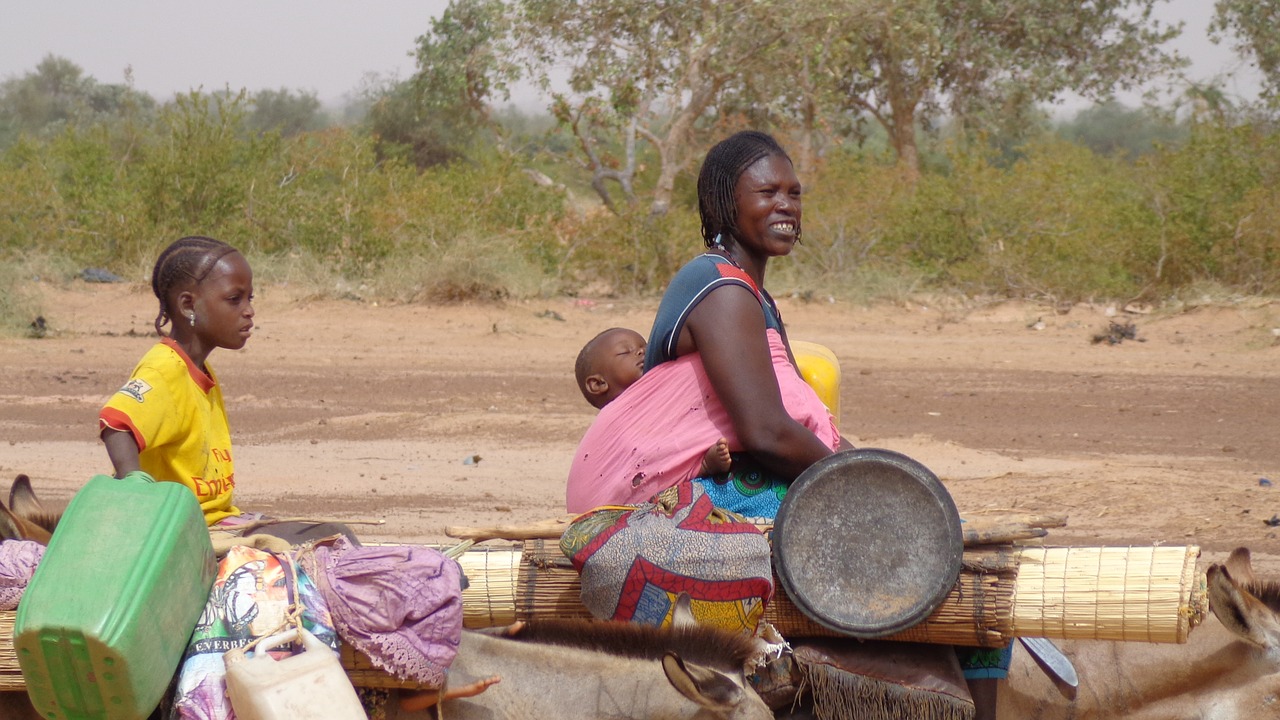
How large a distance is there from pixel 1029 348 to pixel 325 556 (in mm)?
11696

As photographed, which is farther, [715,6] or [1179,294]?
[715,6]

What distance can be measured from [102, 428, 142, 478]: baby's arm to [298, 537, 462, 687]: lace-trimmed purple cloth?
87 cm

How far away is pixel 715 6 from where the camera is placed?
1883cm

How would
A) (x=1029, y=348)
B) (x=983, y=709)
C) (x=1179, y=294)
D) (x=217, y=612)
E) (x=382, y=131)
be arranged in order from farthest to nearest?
(x=382, y=131)
(x=1179, y=294)
(x=1029, y=348)
(x=983, y=709)
(x=217, y=612)

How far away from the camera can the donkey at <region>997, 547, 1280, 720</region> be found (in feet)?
8.53

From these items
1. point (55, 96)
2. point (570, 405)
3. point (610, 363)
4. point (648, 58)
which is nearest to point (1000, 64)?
point (648, 58)

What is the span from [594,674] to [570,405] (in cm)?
790

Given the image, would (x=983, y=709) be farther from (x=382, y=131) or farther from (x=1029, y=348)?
(x=382, y=131)

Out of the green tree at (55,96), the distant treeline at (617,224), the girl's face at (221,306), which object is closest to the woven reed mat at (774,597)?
the girl's face at (221,306)

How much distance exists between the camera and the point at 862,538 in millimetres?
2545

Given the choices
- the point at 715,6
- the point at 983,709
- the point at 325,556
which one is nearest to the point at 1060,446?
the point at 983,709

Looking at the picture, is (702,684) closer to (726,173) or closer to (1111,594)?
(1111,594)

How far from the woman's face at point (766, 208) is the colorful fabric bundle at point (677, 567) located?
2.42 ft

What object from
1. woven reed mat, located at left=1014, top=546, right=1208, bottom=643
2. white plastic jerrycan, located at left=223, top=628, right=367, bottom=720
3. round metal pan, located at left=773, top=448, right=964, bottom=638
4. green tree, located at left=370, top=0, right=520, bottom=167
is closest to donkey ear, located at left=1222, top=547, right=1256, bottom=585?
woven reed mat, located at left=1014, top=546, right=1208, bottom=643
